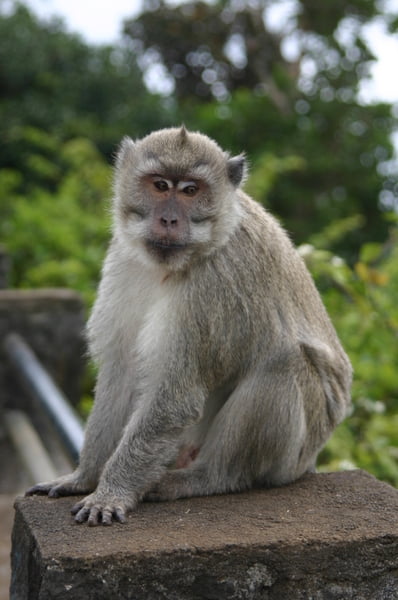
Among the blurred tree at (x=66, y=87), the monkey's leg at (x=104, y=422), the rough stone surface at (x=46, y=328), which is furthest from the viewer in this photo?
the blurred tree at (x=66, y=87)

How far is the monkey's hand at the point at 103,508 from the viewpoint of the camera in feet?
9.59

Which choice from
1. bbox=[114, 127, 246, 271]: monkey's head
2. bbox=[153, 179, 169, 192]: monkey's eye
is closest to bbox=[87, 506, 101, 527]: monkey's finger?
bbox=[114, 127, 246, 271]: monkey's head

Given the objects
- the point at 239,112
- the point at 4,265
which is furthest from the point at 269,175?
the point at 239,112

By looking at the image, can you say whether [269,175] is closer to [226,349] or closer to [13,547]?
[226,349]

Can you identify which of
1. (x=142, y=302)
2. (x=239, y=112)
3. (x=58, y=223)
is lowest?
(x=142, y=302)

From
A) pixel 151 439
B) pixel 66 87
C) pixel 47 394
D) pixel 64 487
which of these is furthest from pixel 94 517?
pixel 66 87

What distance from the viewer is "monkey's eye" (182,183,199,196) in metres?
3.50

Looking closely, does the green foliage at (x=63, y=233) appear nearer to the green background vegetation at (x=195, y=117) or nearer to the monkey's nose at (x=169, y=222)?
the green background vegetation at (x=195, y=117)

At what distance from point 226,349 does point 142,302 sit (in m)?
0.47

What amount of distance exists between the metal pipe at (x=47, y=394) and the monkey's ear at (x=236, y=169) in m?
1.33

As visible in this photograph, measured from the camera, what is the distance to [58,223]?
31.1 feet

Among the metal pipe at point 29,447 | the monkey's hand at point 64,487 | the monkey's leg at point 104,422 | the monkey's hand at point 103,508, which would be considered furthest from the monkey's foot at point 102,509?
the metal pipe at point 29,447

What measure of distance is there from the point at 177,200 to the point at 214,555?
149 centimetres

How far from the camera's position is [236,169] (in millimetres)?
3748
